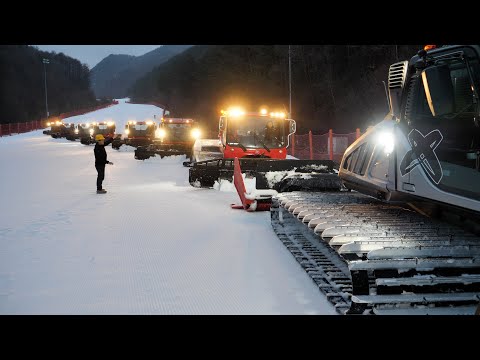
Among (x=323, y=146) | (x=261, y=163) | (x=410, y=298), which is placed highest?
(x=261, y=163)

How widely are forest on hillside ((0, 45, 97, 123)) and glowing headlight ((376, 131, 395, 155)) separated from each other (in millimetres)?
86664

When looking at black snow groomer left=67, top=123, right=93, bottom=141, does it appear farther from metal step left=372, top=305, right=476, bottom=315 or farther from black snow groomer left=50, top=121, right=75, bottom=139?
metal step left=372, top=305, right=476, bottom=315

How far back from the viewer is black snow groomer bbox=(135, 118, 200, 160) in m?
24.8

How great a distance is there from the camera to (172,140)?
84.7ft

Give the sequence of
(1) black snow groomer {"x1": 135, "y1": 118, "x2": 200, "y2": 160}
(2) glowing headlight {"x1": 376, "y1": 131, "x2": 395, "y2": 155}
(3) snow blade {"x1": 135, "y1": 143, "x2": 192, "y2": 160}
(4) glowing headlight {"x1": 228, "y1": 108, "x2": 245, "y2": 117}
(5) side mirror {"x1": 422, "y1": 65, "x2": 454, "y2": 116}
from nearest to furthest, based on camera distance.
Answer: (5) side mirror {"x1": 422, "y1": 65, "x2": 454, "y2": 116}
(2) glowing headlight {"x1": 376, "y1": 131, "x2": 395, "y2": 155}
(4) glowing headlight {"x1": 228, "y1": 108, "x2": 245, "y2": 117}
(3) snow blade {"x1": 135, "y1": 143, "x2": 192, "y2": 160}
(1) black snow groomer {"x1": 135, "y1": 118, "x2": 200, "y2": 160}

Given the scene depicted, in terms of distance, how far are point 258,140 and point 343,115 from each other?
38293 mm

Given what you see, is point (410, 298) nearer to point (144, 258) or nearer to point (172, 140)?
point (144, 258)

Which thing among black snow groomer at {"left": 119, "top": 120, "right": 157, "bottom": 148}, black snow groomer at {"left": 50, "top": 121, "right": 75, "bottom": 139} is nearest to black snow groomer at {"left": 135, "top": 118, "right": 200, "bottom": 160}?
black snow groomer at {"left": 119, "top": 120, "right": 157, "bottom": 148}

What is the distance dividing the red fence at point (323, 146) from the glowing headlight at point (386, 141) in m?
10.8

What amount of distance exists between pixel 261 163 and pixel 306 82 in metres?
57.0

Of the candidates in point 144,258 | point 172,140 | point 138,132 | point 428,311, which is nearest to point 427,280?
point 428,311
